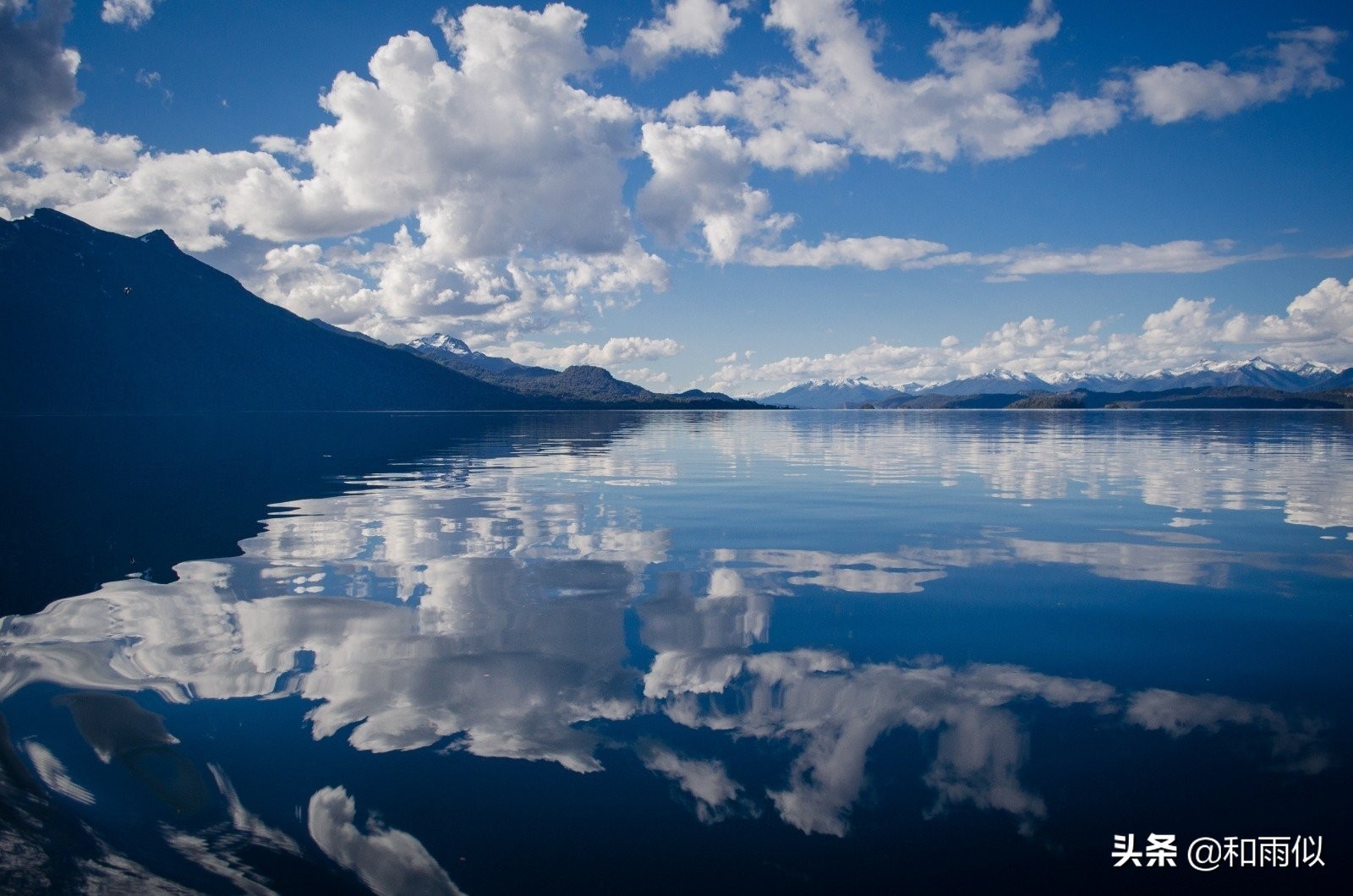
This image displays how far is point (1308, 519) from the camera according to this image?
1218 inches

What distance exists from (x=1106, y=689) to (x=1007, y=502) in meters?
25.1

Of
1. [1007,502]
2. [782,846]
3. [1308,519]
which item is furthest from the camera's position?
[1007,502]

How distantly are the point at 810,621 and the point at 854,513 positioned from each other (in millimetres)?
17445

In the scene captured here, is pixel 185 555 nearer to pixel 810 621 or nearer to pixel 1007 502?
pixel 810 621

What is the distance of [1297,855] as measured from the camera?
8953mm

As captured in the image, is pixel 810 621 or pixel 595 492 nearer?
pixel 810 621

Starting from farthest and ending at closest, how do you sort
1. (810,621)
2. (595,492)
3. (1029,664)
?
(595,492)
(810,621)
(1029,664)

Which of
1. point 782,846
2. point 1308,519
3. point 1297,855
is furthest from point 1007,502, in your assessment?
point 782,846

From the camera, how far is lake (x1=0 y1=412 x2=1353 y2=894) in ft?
28.9

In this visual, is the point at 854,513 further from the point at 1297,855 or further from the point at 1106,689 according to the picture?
the point at 1297,855

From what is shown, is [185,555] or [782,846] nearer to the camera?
[782,846]

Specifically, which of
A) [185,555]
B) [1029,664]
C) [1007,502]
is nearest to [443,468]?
[185,555]

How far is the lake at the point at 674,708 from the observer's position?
8812mm

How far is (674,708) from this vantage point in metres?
12.5
